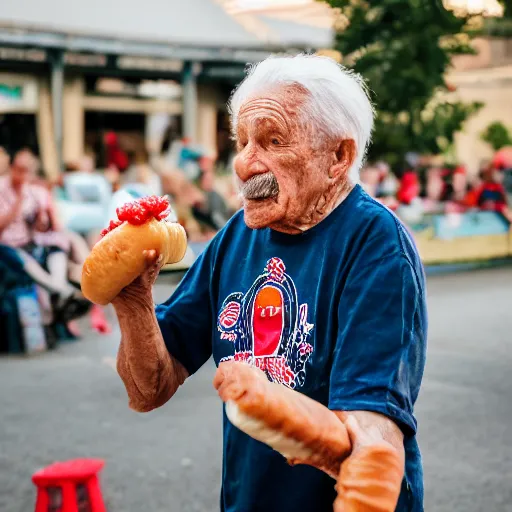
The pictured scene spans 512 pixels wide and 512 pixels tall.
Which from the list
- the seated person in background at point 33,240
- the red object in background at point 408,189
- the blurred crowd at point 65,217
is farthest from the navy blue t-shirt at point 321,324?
the red object in background at point 408,189

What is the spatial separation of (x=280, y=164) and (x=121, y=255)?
383 mm

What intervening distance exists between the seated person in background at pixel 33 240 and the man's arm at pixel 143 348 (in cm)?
630

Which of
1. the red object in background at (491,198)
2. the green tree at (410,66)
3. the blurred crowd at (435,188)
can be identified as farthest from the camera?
the red object in background at (491,198)

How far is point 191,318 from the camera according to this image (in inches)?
82.0

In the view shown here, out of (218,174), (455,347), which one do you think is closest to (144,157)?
(218,174)

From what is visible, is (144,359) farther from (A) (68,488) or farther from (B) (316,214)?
(A) (68,488)

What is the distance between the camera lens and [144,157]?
1902 cm

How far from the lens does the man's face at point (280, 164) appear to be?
5.77ft

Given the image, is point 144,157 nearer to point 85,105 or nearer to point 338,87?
point 85,105

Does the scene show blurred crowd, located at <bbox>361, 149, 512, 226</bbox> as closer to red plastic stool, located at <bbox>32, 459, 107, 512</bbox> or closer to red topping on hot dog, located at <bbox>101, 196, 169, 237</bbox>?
red plastic stool, located at <bbox>32, 459, 107, 512</bbox>

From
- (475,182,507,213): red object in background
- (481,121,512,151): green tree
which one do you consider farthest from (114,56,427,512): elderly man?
(481,121,512,151): green tree

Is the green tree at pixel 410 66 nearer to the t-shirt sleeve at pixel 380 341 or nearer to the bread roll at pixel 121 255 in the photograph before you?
the bread roll at pixel 121 255

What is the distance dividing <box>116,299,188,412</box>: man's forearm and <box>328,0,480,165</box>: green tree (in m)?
7.68

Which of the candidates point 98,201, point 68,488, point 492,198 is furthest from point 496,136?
point 68,488
